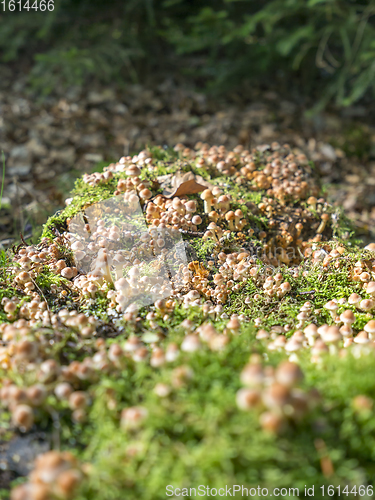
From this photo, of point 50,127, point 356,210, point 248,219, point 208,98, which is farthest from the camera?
point 208,98

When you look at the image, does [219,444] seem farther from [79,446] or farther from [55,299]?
[55,299]

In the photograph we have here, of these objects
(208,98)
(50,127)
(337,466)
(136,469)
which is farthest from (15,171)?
(337,466)

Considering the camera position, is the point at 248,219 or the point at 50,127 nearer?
the point at 248,219

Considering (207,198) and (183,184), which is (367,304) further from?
(183,184)

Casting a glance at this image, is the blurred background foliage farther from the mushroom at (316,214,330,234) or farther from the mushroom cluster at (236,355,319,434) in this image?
the mushroom cluster at (236,355,319,434)

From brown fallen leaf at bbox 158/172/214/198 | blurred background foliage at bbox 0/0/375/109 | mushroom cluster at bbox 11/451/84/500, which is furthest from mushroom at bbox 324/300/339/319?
blurred background foliage at bbox 0/0/375/109
